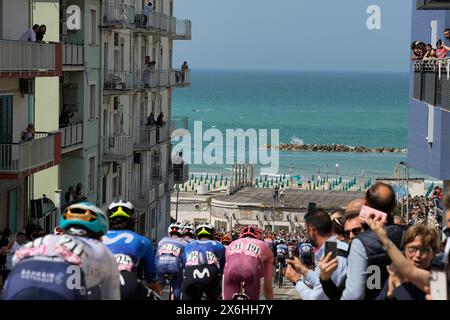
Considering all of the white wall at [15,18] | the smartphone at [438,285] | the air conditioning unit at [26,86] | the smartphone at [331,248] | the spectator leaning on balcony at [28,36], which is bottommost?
the smartphone at [331,248]

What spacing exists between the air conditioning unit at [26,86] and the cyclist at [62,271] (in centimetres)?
2624

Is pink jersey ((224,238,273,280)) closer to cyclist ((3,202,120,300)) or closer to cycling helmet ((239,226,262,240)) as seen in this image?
cycling helmet ((239,226,262,240))

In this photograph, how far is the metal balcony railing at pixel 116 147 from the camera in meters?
48.4

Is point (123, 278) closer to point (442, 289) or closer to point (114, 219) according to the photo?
point (114, 219)

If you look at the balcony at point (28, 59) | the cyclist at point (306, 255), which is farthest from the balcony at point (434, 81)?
the balcony at point (28, 59)

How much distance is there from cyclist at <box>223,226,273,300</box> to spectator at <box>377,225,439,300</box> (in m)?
4.70

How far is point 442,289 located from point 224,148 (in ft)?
502

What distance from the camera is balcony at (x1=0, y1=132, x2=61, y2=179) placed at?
101 feet

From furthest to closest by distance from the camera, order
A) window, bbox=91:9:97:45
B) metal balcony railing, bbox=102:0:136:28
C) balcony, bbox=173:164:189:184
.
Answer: balcony, bbox=173:164:189:184
metal balcony railing, bbox=102:0:136:28
window, bbox=91:9:97:45

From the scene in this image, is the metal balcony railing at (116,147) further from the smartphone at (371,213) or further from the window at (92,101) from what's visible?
the smartphone at (371,213)

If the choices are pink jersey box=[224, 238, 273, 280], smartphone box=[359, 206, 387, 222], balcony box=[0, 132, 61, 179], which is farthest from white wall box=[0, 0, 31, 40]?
smartphone box=[359, 206, 387, 222]

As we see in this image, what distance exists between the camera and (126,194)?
175 ft

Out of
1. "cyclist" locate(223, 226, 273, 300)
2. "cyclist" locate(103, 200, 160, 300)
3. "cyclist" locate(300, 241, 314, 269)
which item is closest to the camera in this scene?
"cyclist" locate(103, 200, 160, 300)

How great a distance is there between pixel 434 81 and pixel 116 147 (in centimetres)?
1683
